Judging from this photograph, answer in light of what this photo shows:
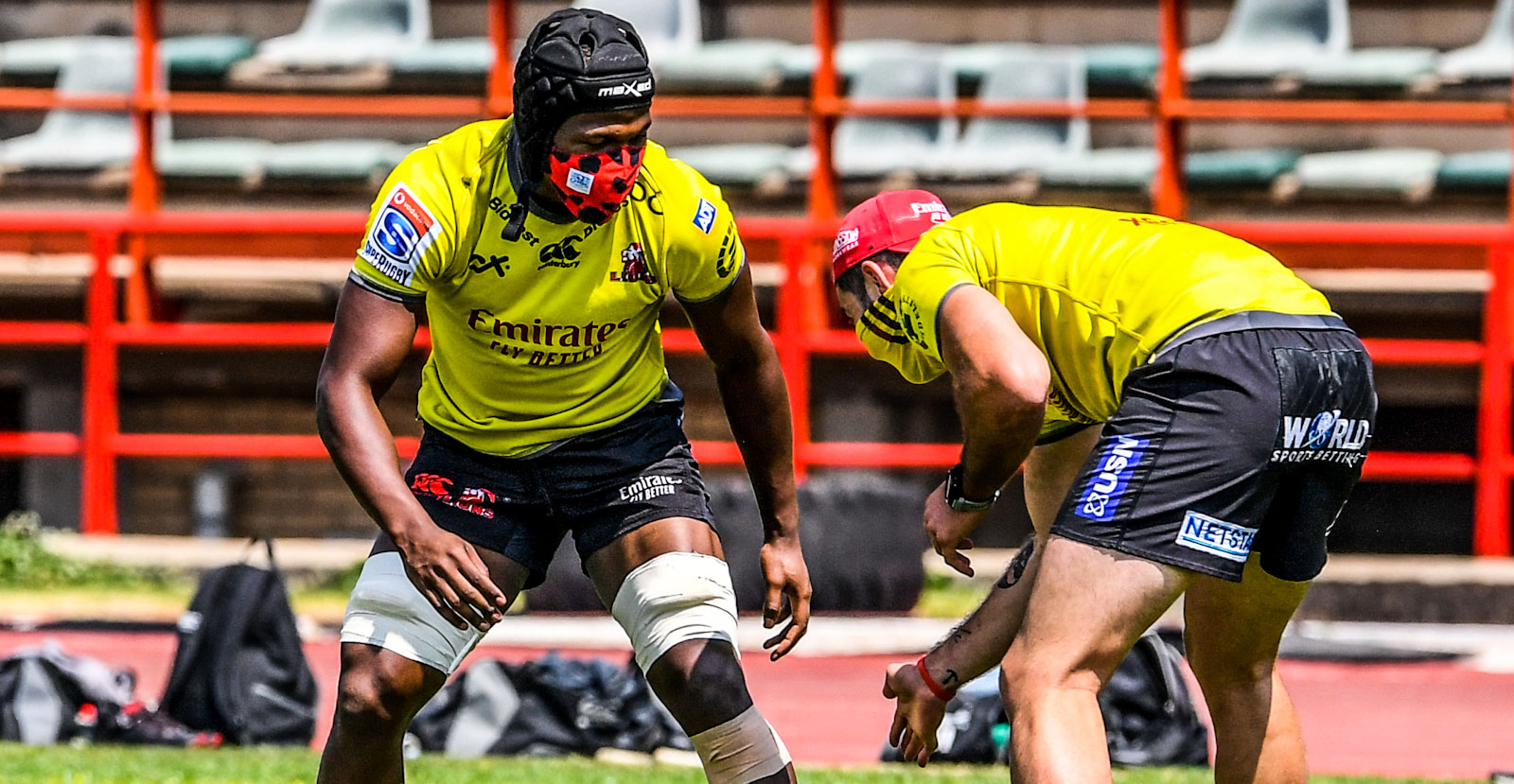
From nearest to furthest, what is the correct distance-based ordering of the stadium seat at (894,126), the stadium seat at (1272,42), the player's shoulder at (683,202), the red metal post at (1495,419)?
the player's shoulder at (683,202) < the red metal post at (1495,419) < the stadium seat at (894,126) < the stadium seat at (1272,42)

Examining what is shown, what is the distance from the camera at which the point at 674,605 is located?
493 centimetres

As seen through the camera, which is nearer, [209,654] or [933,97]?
[209,654]

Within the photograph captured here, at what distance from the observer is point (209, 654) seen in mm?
8461

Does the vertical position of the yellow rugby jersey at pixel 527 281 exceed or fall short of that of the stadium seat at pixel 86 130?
it exceeds it

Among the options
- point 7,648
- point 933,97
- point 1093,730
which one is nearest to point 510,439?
point 1093,730

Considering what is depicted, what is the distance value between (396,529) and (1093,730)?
1.61 m

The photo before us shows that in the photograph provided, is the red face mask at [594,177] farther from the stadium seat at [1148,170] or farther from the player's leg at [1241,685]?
the stadium seat at [1148,170]

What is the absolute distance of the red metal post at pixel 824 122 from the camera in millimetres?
13766

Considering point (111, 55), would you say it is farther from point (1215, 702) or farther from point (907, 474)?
point (1215, 702)

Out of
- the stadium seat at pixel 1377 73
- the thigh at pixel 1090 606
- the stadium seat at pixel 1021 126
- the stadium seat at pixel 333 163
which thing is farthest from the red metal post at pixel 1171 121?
the thigh at pixel 1090 606

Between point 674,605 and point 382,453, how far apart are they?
786 mm

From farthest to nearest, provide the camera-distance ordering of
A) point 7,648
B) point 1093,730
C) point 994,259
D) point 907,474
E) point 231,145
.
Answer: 1. point 231,145
2. point 907,474
3. point 7,648
4. point 994,259
5. point 1093,730

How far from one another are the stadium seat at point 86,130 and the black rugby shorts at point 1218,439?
12.0 meters

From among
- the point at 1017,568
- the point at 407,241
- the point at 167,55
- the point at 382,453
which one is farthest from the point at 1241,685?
the point at 167,55
